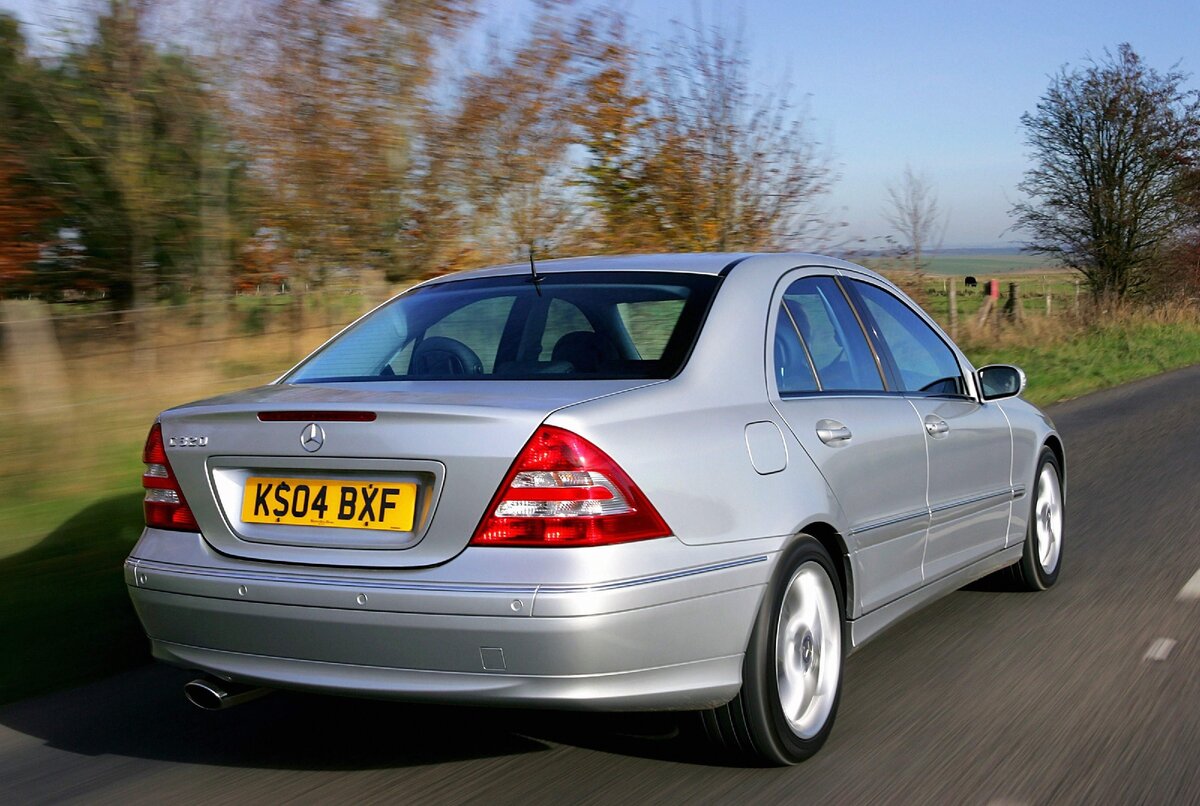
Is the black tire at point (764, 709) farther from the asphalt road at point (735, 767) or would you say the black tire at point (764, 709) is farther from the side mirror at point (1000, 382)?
the side mirror at point (1000, 382)

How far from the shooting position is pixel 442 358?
4.43 meters

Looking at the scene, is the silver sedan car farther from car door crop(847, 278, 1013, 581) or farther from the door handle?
car door crop(847, 278, 1013, 581)

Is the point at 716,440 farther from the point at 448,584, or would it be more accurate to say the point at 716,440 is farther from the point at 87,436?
the point at 87,436

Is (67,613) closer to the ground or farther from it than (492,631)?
closer to the ground

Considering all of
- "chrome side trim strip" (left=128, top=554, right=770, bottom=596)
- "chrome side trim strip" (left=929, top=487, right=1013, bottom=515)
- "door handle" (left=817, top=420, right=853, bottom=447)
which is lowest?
Answer: "chrome side trim strip" (left=929, top=487, right=1013, bottom=515)

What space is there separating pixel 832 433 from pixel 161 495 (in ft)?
6.82

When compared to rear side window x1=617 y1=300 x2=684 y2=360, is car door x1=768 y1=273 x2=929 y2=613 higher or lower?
lower

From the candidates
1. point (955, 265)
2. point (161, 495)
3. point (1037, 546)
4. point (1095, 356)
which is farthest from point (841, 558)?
point (955, 265)

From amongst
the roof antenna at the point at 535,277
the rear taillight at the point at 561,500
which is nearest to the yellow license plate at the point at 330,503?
the rear taillight at the point at 561,500

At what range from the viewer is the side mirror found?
227 inches

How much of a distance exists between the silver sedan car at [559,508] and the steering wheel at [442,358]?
2 cm

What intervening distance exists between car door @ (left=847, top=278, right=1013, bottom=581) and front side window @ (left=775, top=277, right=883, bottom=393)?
0.50 ft

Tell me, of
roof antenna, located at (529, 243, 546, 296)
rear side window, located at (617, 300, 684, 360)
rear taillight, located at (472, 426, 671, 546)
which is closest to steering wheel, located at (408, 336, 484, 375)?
roof antenna, located at (529, 243, 546, 296)

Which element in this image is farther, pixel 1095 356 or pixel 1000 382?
pixel 1095 356
